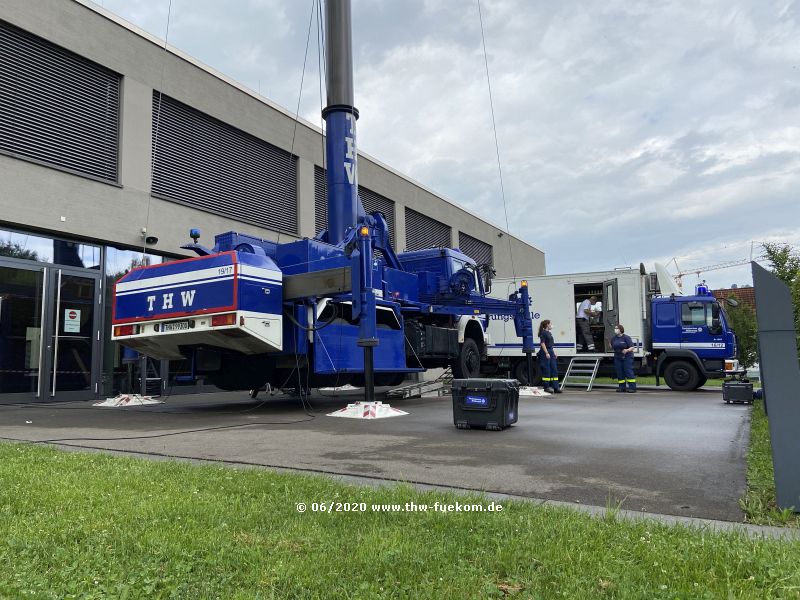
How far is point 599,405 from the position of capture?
37.8 feet

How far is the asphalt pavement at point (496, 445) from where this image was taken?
439 cm

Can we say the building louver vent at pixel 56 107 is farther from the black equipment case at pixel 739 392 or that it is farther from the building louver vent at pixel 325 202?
the black equipment case at pixel 739 392

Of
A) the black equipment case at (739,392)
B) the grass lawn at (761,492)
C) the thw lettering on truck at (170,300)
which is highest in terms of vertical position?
the thw lettering on truck at (170,300)

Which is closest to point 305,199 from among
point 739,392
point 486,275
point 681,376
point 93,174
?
point 93,174

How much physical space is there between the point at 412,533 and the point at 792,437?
2505 millimetres

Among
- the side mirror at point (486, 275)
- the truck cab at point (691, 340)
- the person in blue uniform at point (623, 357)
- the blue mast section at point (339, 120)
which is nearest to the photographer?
the blue mast section at point (339, 120)

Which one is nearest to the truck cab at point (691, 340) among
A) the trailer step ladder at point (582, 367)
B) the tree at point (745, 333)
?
the trailer step ladder at point (582, 367)

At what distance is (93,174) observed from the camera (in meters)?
14.7

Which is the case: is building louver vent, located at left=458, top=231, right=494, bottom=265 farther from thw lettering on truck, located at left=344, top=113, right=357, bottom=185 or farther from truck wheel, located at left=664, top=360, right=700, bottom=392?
thw lettering on truck, located at left=344, top=113, right=357, bottom=185

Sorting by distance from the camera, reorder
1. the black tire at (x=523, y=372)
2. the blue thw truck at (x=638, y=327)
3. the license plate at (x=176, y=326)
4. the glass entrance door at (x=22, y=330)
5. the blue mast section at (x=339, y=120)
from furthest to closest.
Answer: the black tire at (x=523, y=372) → the blue thw truck at (x=638, y=327) → the glass entrance door at (x=22, y=330) → the blue mast section at (x=339, y=120) → the license plate at (x=176, y=326)

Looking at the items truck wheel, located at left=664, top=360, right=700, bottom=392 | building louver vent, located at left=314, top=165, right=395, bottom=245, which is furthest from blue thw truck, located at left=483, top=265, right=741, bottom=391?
building louver vent, located at left=314, top=165, right=395, bottom=245

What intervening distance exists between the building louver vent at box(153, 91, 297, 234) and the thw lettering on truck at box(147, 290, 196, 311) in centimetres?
735

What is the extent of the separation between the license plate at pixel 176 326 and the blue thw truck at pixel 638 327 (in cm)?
967

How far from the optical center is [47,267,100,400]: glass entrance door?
546 inches
